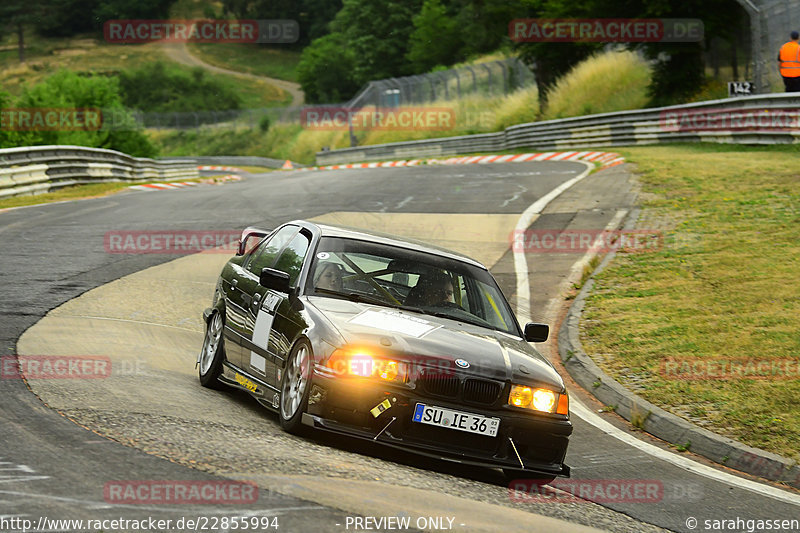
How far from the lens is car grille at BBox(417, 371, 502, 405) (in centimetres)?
668

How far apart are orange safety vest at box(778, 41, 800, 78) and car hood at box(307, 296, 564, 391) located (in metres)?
21.4

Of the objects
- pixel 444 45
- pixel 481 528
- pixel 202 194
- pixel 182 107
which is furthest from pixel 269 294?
pixel 182 107

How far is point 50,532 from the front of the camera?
437cm

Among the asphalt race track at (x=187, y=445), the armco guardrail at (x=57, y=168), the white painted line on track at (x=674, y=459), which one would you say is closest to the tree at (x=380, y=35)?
the armco guardrail at (x=57, y=168)

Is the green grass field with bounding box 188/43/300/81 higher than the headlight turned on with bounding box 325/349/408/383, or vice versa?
the green grass field with bounding box 188/43/300/81

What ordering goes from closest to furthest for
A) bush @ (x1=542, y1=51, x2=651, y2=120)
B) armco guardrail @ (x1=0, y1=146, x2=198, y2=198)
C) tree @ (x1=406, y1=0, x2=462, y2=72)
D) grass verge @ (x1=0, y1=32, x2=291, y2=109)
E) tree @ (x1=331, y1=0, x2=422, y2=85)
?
1. armco guardrail @ (x1=0, y1=146, x2=198, y2=198)
2. bush @ (x1=542, y1=51, x2=651, y2=120)
3. tree @ (x1=406, y1=0, x2=462, y2=72)
4. tree @ (x1=331, y1=0, x2=422, y2=85)
5. grass verge @ (x1=0, y1=32, x2=291, y2=109)

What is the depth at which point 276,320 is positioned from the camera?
25.3 feet

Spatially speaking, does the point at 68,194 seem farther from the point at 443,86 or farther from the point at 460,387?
the point at 443,86

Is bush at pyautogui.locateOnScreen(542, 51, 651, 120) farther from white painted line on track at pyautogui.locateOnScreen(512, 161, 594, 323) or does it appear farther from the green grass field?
the green grass field

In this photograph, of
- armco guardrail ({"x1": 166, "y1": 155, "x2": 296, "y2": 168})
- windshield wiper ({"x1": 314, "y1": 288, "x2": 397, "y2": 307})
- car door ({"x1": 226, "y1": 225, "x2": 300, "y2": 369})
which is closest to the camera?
windshield wiper ({"x1": 314, "y1": 288, "x2": 397, "y2": 307})

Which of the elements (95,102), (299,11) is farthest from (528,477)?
(299,11)

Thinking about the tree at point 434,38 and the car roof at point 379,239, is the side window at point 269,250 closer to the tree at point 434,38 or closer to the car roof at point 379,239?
the car roof at point 379,239

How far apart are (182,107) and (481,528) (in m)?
119

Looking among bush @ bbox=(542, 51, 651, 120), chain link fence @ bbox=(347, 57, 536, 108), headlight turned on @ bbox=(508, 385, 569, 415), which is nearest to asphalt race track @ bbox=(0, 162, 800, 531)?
headlight turned on @ bbox=(508, 385, 569, 415)
